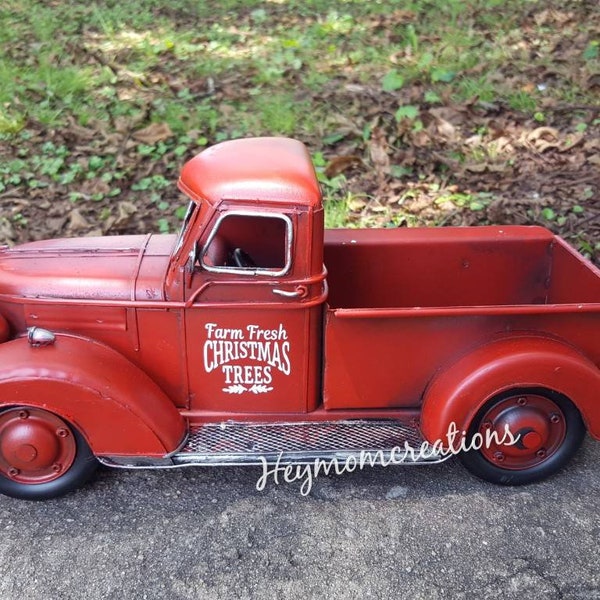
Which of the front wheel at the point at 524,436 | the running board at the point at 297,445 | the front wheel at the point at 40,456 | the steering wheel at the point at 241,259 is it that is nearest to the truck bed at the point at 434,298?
the running board at the point at 297,445

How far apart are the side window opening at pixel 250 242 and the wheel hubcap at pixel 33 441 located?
3.46 ft

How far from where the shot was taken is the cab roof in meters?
3.07

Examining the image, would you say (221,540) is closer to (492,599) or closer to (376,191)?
(492,599)

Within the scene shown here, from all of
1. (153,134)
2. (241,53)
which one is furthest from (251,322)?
(241,53)

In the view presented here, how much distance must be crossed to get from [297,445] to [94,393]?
3.16 ft

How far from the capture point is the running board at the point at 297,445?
328 cm

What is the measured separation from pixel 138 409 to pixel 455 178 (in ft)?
11.8

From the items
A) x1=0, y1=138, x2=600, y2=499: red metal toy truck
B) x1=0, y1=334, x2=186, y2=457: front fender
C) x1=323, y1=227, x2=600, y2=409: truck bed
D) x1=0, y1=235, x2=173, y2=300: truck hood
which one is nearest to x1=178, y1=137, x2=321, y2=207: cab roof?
x1=0, y1=138, x2=600, y2=499: red metal toy truck

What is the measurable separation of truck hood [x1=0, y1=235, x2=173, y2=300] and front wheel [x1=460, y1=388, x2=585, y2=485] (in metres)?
1.70

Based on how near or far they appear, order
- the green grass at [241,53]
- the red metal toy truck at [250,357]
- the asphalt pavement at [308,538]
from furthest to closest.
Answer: the green grass at [241,53], the red metal toy truck at [250,357], the asphalt pavement at [308,538]

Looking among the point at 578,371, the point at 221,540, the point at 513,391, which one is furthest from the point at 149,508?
the point at 578,371

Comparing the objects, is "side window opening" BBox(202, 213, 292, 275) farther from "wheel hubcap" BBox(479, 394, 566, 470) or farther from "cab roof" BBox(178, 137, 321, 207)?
"wheel hubcap" BBox(479, 394, 566, 470)

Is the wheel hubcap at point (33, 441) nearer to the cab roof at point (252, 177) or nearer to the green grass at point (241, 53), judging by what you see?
the cab roof at point (252, 177)

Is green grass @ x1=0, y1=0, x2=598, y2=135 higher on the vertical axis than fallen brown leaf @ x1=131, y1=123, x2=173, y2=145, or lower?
higher
